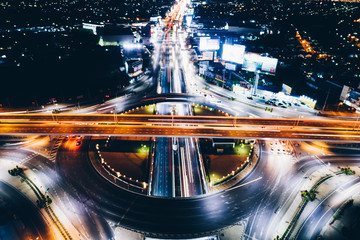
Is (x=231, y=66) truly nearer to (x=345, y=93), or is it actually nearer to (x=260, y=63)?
(x=260, y=63)

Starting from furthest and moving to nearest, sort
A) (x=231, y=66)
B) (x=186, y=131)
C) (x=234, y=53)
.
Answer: (x=231, y=66), (x=234, y=53), (x=186, y=131)

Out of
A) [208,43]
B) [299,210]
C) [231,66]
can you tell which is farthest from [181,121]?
[208,43]

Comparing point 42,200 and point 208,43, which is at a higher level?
point 208,43

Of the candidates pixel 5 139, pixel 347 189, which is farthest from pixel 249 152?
pixel 5 139

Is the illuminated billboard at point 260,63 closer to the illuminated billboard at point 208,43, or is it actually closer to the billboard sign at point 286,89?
the billboard sign at point 286,89

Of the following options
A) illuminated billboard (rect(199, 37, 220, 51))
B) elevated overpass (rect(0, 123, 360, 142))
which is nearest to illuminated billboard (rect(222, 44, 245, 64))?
illuminated billboard (rect(199, 37, 220, 51))

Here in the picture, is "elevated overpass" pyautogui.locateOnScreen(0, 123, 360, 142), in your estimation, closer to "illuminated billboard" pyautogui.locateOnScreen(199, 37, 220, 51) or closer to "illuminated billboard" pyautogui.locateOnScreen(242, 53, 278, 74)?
"illuminated billboard" pyautogui.locateOnScreen(242, 53, 278, 74)
